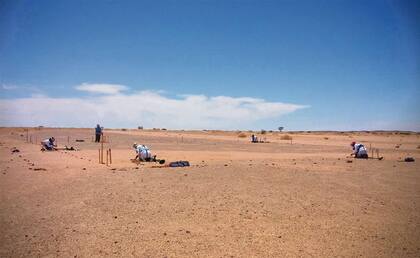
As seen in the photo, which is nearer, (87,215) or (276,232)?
(276,232)

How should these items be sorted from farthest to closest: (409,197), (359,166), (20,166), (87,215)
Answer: (359,166), (20,166), (409,197), (87,215)

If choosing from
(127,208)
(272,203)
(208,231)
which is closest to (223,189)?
(272,203)

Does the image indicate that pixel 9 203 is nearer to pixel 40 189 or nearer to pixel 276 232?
pixel 40 189

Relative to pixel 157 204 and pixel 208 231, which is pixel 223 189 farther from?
pixel 208 231

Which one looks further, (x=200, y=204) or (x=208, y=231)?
(x=200, y=204)

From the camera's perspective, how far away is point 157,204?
11.5m

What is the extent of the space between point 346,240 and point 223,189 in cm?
619

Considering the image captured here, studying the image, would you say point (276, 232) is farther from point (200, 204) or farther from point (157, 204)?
Answer: point (157, 204)

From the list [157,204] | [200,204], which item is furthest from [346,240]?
[157,204]

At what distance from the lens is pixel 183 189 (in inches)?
549

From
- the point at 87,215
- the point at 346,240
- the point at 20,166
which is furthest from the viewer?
the point at 20,166

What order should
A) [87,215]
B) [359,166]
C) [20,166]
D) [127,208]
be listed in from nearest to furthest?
[87,215]
[127,208]
[20,166]
[359,166]

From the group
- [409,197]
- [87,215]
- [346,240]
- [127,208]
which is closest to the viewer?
[346,240]

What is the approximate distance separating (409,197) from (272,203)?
5.10 m
